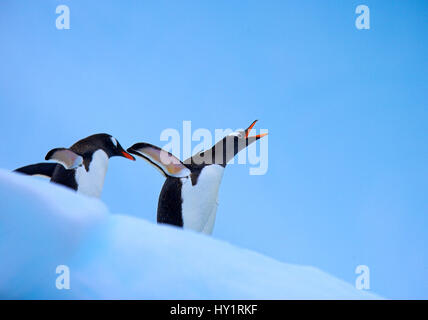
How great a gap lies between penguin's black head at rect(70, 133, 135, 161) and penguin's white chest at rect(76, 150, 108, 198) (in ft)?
0.08

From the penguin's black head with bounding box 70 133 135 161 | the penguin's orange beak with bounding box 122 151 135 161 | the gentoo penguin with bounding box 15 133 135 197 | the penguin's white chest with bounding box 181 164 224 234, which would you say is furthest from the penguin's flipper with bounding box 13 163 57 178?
the penguin's white chest with bounding box 181 164 224 234

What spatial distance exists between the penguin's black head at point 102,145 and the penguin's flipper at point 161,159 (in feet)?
0.56

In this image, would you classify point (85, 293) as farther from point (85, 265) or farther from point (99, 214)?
point (99, 214)

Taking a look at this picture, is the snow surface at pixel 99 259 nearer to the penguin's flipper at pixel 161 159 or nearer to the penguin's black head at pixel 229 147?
the penguin's flipper at pixel 161 159

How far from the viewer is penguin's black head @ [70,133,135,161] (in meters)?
1.92

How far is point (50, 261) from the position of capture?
1.21 m

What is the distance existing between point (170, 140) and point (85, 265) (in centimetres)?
83

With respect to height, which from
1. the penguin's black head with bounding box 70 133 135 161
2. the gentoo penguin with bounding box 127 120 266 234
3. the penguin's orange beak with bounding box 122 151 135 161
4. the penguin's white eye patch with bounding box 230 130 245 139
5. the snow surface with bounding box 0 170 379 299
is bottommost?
the snow surface with bounding box 0 170 379 299

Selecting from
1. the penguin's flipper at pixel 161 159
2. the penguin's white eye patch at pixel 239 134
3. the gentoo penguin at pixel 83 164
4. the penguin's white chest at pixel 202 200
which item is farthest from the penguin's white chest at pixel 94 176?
the penguin's white eye patch at pixel 239 134

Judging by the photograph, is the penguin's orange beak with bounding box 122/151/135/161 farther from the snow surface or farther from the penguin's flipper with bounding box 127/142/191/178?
the snow surface

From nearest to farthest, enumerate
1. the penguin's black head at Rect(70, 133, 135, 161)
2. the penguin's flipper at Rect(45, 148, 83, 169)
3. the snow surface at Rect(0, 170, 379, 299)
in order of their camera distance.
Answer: the snow surface at Rect(0, 170, 379, 299) < the penguin's flipper at Rect(45, 148, 83, 169) < the penguin's black head at Rect(70, 133, 135, 161)
